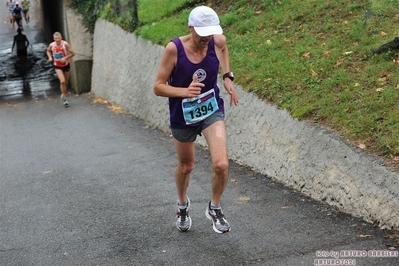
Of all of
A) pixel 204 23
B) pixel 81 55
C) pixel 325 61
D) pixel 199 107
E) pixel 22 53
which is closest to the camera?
pixel 204 23

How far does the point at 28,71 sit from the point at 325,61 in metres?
20.7

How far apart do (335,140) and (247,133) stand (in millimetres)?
2228

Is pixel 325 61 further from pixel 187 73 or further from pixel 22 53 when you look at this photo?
pixel 22 53

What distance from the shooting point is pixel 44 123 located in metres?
15.6

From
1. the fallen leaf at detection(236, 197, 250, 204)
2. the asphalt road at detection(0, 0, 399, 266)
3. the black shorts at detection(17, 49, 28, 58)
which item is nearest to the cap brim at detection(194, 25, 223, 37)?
the asphalt road at detection(0, 0, 399, 266)

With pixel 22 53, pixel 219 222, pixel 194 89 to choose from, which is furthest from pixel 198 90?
pixel 22 53

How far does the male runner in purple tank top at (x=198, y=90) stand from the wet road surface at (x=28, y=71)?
15785 mm

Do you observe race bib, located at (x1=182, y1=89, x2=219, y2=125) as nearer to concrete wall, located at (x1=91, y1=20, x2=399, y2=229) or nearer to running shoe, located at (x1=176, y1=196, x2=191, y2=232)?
running shoe, located at (x1=176, y1=196, x2=191, y2=232)

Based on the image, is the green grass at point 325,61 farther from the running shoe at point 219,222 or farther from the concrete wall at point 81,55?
the concrete wall at point 81,55

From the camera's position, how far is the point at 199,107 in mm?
5977

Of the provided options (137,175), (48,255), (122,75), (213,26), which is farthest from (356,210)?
(122,75)

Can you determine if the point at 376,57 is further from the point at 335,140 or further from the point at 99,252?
the point at 99,252

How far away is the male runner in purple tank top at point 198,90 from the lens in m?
5.75

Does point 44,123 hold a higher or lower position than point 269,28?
lower
